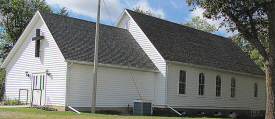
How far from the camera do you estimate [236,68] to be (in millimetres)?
27000

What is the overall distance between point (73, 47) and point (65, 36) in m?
1.12

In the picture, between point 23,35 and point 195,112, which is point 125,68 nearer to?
point 195,112

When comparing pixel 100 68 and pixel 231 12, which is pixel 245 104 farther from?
pixel 100 68

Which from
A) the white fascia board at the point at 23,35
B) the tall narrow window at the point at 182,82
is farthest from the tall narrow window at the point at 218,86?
the white fascia board at the point at 23,35

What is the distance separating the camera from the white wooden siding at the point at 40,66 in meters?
17.6

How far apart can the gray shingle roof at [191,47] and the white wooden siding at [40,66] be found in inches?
278

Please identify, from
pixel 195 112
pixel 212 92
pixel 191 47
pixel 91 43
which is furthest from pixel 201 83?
pixel 91 43

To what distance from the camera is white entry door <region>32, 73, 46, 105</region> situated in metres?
18.6

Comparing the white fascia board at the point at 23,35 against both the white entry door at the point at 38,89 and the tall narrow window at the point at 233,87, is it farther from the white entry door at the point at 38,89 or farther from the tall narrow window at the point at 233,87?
the tall narrow window at the point at 233,87

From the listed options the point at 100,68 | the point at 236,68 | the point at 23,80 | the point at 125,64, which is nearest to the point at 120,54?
the point at 125,64

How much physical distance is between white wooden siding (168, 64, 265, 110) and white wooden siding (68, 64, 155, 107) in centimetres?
162

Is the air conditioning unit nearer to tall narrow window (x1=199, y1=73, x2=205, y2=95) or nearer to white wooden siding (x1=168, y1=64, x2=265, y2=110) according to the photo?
white wooden siding (x1=168, y1=64, x2=265, y2=110)

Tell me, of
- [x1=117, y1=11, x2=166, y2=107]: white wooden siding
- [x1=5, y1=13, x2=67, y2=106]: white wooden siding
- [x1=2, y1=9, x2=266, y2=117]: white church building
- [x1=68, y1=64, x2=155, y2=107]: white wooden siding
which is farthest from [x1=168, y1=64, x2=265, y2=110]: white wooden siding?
[x1=5, y1=13, x2=67, y2=106]: white wooden siding

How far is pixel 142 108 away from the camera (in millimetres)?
18609
